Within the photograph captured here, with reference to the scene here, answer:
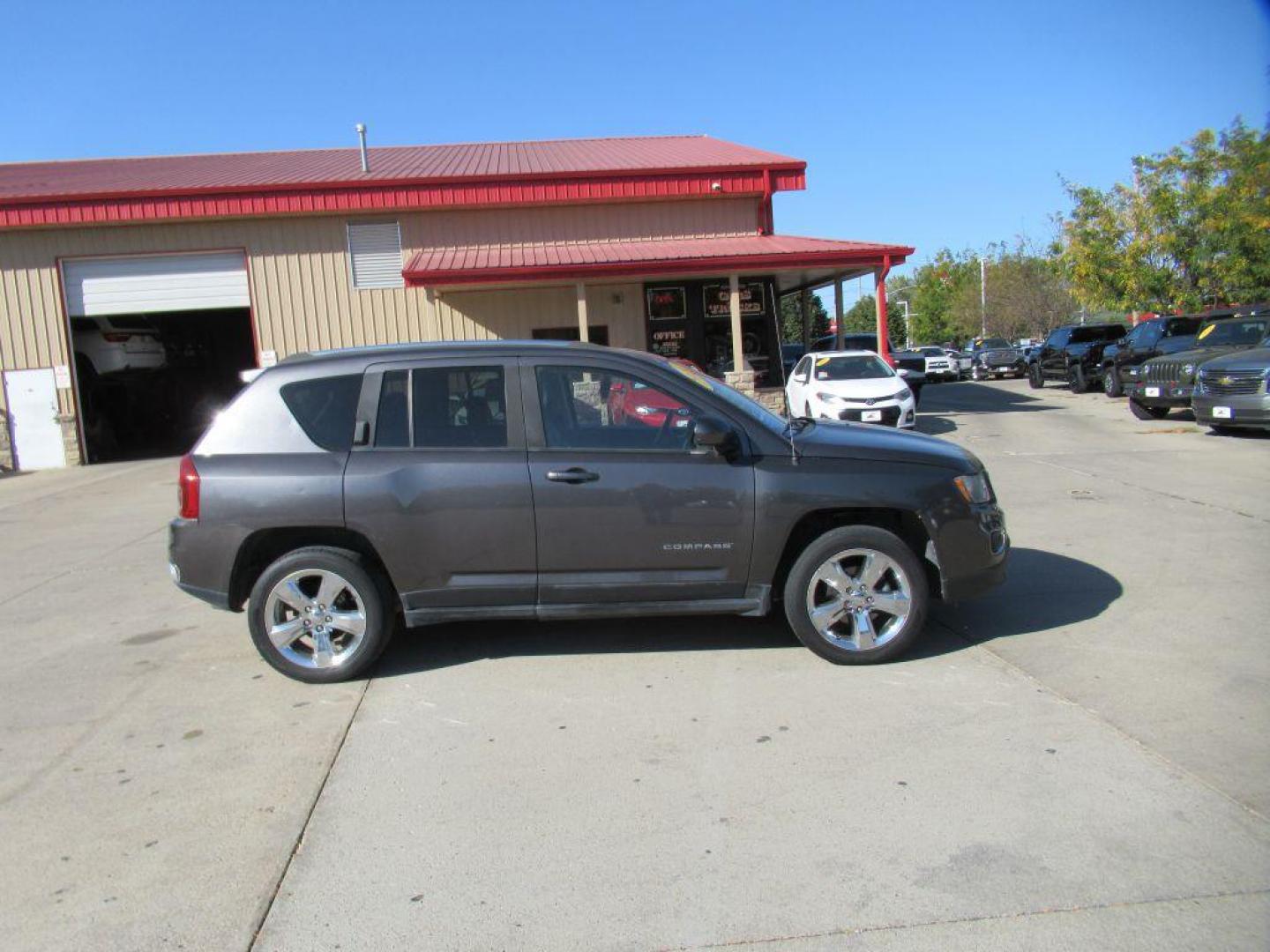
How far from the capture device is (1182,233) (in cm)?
2691

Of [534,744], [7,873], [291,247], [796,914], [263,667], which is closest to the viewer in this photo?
[796,914]

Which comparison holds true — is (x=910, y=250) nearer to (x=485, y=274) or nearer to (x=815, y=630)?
(x=485, y=274)

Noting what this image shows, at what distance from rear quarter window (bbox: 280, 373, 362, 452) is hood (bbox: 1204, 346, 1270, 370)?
43.0 ft

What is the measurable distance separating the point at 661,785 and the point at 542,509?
165 cm

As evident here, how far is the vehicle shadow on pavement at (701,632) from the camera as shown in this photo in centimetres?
546

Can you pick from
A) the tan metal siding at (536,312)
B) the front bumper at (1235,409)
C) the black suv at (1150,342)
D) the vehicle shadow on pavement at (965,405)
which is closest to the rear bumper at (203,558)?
the front bumper at (1235,409)

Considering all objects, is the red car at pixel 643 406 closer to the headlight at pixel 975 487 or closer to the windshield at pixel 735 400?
Answer: the windshield at pixel 735 400

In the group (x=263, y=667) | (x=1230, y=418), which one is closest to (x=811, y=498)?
(x=263, y=667)

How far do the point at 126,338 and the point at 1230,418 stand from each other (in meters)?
21.0

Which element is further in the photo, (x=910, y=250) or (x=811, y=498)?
(x=910, y=250)

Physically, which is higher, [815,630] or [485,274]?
[485,274]

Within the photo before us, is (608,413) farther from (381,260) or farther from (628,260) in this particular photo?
(381,260)

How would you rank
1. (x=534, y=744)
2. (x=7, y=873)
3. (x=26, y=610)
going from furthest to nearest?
(x=26, y=610) → (x=534, y=744) → (x=7, y=873)

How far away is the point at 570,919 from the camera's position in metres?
2.98
